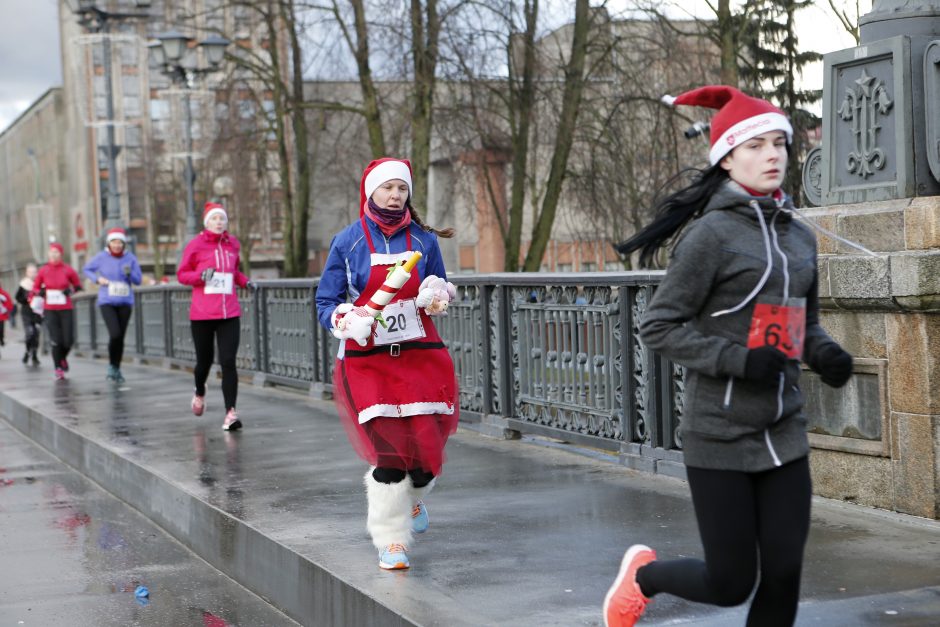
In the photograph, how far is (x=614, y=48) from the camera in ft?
79.8

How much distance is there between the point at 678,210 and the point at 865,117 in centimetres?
349

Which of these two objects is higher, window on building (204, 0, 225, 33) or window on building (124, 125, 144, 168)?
window on building (124, 125, 144, 168)

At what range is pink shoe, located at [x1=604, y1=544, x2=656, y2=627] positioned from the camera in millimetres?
4453

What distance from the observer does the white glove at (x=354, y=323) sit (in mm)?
5859

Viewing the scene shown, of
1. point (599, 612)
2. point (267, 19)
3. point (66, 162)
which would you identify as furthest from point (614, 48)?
point (66, 162)

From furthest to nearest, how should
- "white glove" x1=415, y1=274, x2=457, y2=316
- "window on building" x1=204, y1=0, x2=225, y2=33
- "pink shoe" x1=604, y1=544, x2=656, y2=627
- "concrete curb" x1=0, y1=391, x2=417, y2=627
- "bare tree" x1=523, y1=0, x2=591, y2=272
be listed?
"window on building" x1=204, y1=0, x2=225, y2=33 < "bare tree" x1=523, y1=0, x2=591, y2=272 < "white glove" x1=415, y1=274, x2=457, y2=316 < "concrete curb" x1=0, y1=391, x2=417, y2=627 < "pink shoe" x1=604, y1=544, x2=656, y2=627

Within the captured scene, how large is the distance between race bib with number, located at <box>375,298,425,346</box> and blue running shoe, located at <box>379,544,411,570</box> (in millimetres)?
874

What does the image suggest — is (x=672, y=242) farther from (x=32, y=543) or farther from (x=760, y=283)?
(x=32, y=543)

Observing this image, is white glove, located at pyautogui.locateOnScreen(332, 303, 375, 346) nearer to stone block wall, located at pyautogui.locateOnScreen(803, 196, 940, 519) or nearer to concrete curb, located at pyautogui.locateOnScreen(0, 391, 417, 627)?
concrete curb, located at pyautogui.locateOnScreen(0, 391, 417, 627)

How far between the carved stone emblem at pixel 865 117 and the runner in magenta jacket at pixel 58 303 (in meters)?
14.8

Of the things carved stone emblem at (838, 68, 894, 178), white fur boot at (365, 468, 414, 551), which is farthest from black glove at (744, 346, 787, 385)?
carved stone emblem at (838, 68, 894, 178)

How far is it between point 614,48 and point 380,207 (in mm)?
18731

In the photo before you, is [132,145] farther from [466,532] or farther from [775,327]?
[775,327]

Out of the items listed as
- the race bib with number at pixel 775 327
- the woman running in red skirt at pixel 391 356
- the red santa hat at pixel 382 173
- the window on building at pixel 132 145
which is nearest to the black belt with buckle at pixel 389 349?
the woman running in red skirt at pixel 391 356
